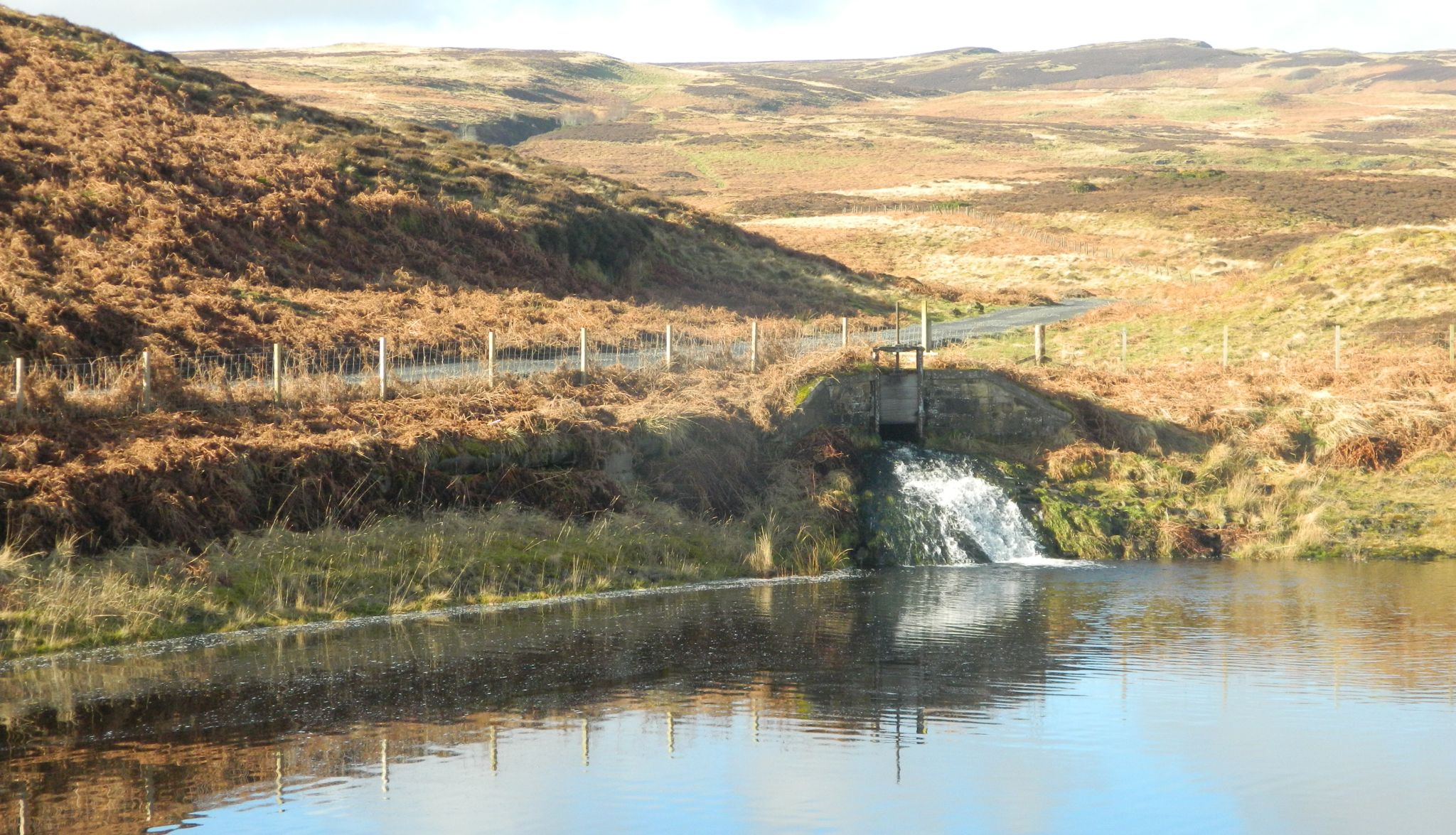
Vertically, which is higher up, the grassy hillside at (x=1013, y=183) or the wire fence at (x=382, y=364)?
the grassy hillside at (x=1013, y=183)

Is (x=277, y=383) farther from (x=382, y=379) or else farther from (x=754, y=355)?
(x=754, y=355)

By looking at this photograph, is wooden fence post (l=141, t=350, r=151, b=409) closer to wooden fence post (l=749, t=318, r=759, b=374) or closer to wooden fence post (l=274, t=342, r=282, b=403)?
wooden fence post (l=274, t=342, r=282, b=403)

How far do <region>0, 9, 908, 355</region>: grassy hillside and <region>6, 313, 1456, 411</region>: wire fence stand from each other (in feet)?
5.78

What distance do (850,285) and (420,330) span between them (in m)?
28.8

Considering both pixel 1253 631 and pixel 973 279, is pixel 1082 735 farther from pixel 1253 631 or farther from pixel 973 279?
pixel 973 279

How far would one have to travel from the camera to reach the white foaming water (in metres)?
28.4

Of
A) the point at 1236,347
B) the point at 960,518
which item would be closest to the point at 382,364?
the point at 960,518

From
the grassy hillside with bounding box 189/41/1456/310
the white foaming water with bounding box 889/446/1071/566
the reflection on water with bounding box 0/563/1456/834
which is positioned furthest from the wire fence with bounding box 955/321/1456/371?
the reflection on water with bounding box 0/563/1456/834

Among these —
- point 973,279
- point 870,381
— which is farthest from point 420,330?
point 973,279

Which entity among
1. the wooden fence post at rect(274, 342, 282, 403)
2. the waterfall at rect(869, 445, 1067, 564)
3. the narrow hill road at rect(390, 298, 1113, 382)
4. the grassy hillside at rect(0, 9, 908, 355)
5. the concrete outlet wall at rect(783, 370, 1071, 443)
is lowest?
the waterfall at rect(869, 445, 1067, 564)

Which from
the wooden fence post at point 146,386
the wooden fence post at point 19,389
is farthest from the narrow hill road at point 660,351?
the wooden fence post at point 19,389

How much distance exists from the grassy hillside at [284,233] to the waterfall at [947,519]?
12697 mm

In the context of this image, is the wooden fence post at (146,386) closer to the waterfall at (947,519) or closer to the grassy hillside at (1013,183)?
the waterfall at (947,519)

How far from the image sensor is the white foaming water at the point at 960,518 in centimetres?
2836
